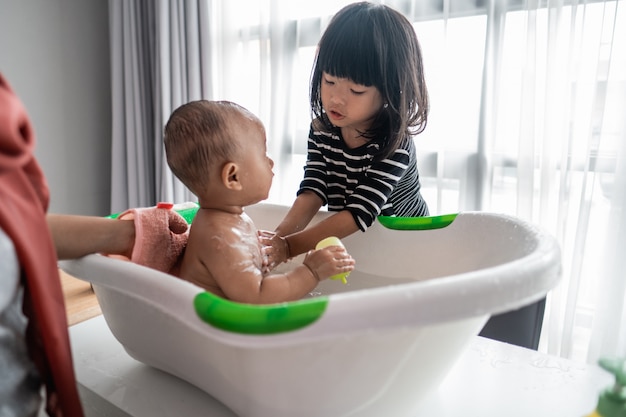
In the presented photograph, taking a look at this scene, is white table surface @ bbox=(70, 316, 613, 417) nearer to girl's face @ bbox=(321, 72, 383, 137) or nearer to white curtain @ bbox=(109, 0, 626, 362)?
girl's face @ bbox=(321, 72, 383, 137)

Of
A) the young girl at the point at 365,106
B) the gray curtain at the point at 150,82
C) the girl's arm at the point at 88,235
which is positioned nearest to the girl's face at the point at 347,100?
the young girl at the point at 365,106

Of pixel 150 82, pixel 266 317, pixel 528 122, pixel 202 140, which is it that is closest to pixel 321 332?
pixel 266 317

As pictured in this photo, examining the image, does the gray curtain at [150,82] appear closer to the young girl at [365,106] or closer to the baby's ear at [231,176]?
the young girl at [365,106]

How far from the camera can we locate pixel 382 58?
0.81 meters

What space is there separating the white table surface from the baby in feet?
0.45

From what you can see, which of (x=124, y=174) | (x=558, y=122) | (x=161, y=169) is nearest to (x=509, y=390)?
(x=558, y=122)

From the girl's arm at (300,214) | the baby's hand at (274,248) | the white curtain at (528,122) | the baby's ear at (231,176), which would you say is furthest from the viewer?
the white curtain at (528,122)

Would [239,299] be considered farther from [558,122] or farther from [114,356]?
[558,122]

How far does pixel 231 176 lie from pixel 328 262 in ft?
0.58

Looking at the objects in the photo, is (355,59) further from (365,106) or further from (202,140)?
(202,140)

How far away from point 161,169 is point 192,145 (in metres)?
1.40

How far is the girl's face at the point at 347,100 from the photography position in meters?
0.84

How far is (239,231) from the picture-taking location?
2.11ft

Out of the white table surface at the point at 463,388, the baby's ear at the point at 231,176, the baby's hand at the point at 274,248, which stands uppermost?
the baby's ear at the point at 231,176
